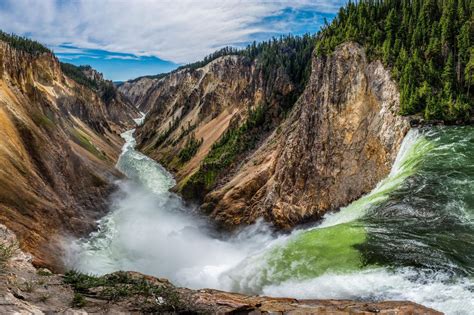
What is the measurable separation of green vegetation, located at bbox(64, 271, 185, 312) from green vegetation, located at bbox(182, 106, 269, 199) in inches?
1734

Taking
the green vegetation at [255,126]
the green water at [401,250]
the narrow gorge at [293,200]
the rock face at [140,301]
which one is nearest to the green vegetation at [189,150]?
the narrow gorge at [293,200]

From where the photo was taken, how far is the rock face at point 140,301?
38.2 ft

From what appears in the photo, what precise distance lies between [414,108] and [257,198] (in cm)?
2026

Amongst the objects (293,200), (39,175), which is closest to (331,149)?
(293,200)

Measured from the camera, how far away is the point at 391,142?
31.6 m

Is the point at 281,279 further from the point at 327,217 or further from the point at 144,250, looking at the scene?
the point at 144,250

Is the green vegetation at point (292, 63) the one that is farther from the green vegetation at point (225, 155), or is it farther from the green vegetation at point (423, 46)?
the green vegetation at point (423, 46)

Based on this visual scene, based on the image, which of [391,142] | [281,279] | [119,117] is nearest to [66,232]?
[281,279]

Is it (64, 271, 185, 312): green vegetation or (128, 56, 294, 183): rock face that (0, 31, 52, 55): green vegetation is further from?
(64, 271, 185, 312): green vegetation

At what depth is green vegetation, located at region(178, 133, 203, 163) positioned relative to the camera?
84.8m

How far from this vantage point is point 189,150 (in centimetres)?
8631

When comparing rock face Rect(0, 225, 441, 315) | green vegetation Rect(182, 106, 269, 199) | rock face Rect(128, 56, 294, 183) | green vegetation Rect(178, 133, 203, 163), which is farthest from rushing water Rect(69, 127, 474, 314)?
green vegetation Rect(178, 133, 203, 163)

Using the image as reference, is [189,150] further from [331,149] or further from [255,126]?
[331,149]

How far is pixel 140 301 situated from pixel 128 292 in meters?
0.63
